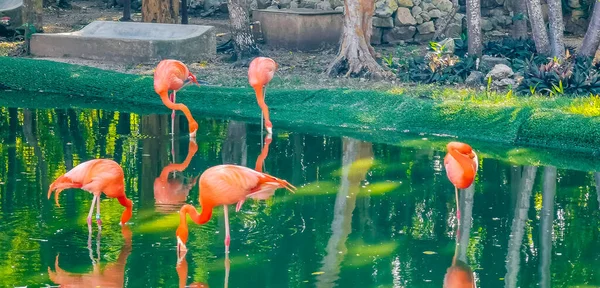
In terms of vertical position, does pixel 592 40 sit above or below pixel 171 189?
above

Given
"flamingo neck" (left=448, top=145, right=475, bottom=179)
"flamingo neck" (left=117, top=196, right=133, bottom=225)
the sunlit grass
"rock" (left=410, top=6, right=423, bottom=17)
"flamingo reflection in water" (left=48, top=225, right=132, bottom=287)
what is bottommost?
"flamingo reflection in water" (left=48, top=225, right=132, bottom=287)

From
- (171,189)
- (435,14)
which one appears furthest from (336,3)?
(171,189)

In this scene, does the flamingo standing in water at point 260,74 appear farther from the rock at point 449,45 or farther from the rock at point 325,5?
the rock at point 325,5

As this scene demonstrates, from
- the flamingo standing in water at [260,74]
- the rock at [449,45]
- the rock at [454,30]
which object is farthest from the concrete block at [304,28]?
the flamingo standing in water at [260,74]

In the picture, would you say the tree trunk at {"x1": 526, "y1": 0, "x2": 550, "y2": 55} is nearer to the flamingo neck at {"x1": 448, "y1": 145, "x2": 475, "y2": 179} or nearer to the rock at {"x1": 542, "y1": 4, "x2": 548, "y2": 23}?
the rock at {"x1": 542, "y1": 4, "x2": 548, "y2": 23}

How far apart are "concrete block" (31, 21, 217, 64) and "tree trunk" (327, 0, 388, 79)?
214 cm

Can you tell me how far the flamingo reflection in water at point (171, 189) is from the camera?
724cm

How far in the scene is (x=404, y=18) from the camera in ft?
47.5

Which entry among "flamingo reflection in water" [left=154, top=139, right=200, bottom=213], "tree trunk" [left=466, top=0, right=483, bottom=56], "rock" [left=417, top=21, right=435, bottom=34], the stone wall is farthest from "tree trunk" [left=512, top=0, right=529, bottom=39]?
"flamingo reflection in water" [left=154, top=139, right=200, bottom=213]

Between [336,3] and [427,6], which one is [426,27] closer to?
[427,6]

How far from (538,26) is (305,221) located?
6202 mm

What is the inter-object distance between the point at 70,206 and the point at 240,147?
2.49 metres

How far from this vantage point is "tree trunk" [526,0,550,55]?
11805 millimetres

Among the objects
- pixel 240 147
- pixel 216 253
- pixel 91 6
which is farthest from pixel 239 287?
pixel 91 6
